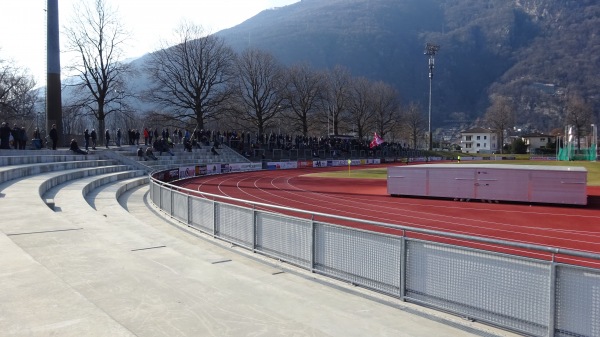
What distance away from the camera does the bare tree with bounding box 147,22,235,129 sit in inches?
2591

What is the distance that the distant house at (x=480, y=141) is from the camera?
489 feet

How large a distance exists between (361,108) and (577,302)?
99378 millimetres

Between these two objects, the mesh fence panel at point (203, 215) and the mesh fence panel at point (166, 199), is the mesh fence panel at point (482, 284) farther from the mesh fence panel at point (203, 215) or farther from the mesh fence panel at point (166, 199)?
the mesh fence panel at point (166, 199)

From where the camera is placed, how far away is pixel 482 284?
19.8 feet

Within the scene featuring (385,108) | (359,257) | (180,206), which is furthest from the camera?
(385,108)

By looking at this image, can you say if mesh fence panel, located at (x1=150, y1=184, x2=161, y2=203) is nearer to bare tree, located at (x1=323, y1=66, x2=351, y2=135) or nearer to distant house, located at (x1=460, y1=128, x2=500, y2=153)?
bare tree, located at (x1=323, y1=66, x2=351, y2=135)

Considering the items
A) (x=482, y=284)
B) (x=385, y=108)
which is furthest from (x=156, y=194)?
(x=385, y=108)

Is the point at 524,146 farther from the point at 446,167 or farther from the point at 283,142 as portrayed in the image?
the point at 446,167

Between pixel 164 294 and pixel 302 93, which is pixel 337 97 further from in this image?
pixel 164 294

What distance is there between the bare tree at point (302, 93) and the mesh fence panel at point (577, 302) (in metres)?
80.1

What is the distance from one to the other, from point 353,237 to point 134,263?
3921 mm

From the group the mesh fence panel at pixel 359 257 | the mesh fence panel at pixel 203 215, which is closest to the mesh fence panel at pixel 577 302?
the mesh fence panel at pixel 359 257

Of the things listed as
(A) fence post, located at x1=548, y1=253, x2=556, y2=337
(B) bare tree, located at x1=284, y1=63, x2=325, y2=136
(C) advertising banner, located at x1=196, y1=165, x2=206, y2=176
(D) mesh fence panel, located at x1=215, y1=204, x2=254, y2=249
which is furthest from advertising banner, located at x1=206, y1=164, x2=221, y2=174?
(B) bare tree, located at x1=284, y1=63, x2=325, y2=136

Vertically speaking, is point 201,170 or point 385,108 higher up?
point 385,108
